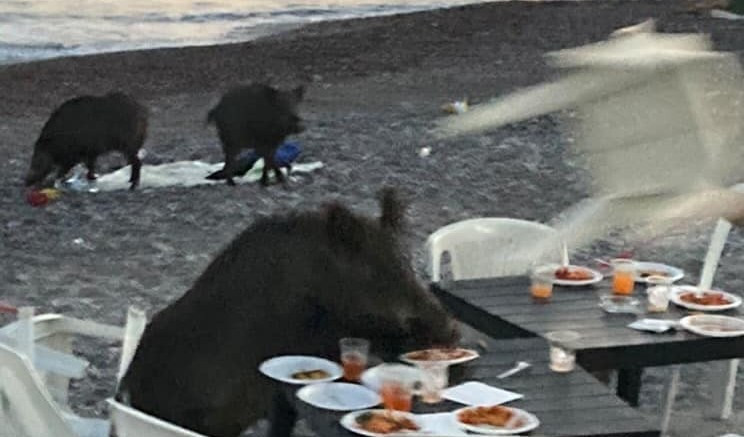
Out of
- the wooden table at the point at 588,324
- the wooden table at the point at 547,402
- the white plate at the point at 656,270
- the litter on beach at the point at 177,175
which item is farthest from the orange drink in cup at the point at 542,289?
the litter on beach at the point at 177,175

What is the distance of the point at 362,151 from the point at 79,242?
2.50m

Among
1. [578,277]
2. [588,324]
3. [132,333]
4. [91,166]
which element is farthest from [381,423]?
[91,166]

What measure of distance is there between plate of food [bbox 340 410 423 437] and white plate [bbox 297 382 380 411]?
60 mm

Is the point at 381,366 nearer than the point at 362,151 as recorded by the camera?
Yes

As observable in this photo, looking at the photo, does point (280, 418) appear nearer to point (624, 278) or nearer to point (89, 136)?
Result: point (624, 278)

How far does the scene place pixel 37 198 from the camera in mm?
7449

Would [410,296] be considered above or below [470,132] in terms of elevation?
below

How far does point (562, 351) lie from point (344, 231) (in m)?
0.52

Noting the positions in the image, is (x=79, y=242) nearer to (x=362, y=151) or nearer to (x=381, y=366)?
(x=362, y=151)

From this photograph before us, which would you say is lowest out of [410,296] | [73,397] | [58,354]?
[73,397]

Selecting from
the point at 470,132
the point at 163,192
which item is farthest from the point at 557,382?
the point at 163,192

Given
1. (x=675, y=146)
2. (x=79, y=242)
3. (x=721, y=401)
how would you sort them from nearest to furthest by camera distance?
(x=675, y=146) < (x=721, y=401) < (x=79, y=242)

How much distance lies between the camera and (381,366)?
271 centimetres

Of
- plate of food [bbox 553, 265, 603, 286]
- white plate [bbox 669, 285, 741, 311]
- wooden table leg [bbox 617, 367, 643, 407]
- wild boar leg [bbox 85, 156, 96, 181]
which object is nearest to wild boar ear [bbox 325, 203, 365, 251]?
plate of food [bbox 553, 265, 603, 286]
